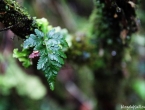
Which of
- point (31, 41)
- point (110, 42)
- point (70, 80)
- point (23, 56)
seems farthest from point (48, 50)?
point (70, 80)

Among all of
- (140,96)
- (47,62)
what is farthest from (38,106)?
(47,62)

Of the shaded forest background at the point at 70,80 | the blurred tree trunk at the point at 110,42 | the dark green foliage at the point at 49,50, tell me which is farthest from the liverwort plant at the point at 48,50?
the shaded forest background at the point at 70,80

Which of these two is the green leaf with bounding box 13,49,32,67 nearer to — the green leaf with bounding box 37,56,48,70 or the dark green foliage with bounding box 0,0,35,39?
the dark green foliage with bounding box 0,0,35,39

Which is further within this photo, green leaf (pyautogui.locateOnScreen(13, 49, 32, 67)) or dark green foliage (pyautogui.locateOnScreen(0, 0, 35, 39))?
green leaf (pyautogui.locateOnScreen(13, 49, 32, 67))

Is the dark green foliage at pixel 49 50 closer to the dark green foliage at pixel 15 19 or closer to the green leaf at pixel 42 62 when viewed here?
the green leaf at pixel 42 62

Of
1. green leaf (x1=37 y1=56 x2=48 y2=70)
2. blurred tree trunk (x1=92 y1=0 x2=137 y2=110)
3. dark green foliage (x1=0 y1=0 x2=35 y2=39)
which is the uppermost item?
blurred tree trunk (x1=92 y1=0 x2=137 y2=110)

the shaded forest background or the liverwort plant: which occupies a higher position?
the shaded forest background

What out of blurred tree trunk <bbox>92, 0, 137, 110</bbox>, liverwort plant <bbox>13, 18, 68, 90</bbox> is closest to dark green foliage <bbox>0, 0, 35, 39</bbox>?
liverwort plant <bbox>13, 18, 68, 90</bbox>
